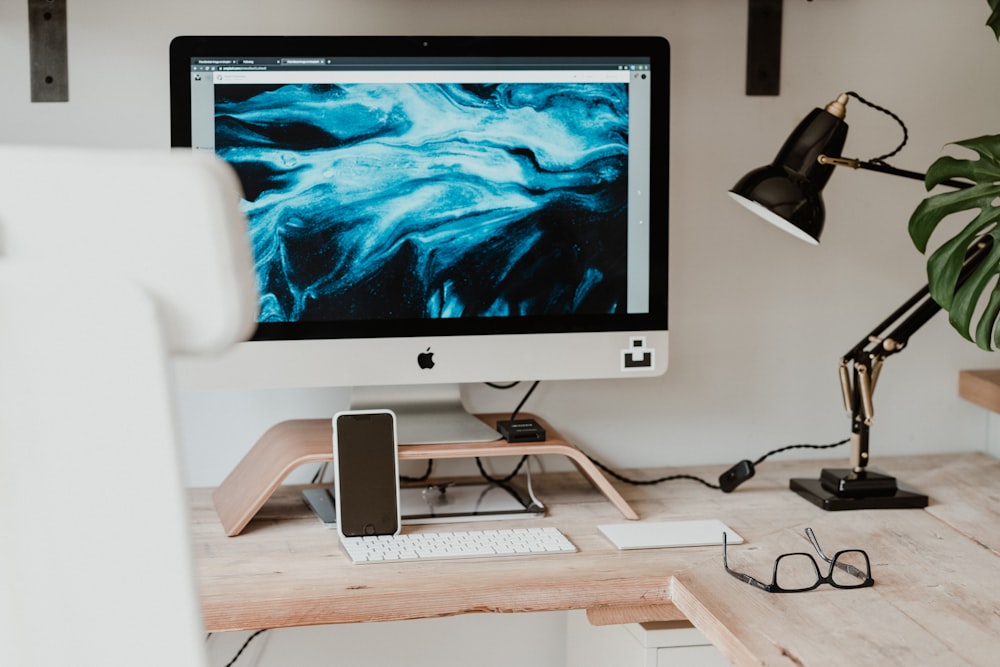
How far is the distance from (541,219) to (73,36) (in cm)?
75

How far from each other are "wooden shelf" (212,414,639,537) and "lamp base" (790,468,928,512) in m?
0.28

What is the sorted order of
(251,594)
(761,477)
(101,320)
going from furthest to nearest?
(761,477) → (251,594) → (101,320)

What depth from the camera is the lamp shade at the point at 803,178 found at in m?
1.52

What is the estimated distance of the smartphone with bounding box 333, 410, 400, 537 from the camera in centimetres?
145

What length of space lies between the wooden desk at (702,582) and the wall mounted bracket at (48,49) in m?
0.65

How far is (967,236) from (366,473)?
84cm

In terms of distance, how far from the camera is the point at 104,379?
55 centimetres

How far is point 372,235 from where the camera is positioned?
1.53 meters

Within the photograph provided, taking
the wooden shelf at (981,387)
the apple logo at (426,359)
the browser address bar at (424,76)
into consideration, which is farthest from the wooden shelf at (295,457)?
the wooden shelf at (981,387)

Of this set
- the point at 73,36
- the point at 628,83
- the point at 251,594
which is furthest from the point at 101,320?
the point at 73,36

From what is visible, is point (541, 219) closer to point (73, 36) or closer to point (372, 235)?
point (372, 235)

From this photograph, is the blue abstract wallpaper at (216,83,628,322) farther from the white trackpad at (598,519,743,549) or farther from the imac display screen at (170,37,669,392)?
the white trackpad at (598,519,743,549)

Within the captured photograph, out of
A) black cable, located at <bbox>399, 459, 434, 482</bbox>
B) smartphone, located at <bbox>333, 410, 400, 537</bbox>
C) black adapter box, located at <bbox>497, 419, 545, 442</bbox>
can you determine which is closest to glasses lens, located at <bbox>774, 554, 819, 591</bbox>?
black adapter box, located at <bbox>497, 419, 545, 442</bbox>

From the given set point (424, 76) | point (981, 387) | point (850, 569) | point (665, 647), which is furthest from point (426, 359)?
point (981, 387)
